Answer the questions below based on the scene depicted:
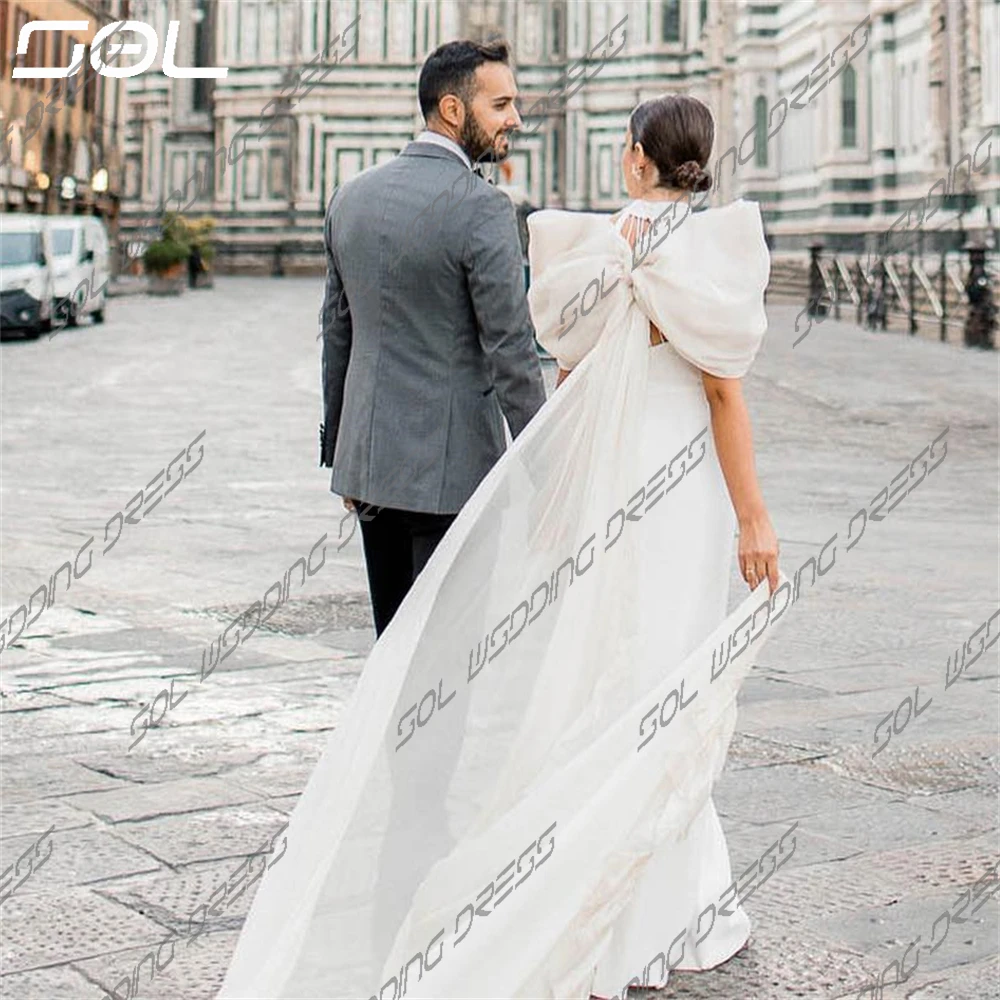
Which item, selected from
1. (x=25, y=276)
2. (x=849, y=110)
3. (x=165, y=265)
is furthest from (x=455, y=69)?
(x=165, y=265)

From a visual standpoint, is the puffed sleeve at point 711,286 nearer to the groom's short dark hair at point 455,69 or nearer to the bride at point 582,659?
the bride at point 582,659

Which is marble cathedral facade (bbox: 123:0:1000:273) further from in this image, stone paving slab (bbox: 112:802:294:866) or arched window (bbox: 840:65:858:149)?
stone paving slab (bbox: 112:802:294:866)

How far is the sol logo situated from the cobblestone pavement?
26729 mm

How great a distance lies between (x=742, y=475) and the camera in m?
3.08

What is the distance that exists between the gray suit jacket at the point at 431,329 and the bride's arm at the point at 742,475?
0.26 m

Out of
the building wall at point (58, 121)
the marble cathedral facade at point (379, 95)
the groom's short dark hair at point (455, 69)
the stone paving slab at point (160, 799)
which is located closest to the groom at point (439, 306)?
the groom's short dark hair at point (455, 69)

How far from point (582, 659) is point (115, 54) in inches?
1740

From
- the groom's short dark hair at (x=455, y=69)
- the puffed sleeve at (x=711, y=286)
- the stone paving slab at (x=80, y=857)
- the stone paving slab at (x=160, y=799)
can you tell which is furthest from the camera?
the stone paving slab at (x=160, y=799)

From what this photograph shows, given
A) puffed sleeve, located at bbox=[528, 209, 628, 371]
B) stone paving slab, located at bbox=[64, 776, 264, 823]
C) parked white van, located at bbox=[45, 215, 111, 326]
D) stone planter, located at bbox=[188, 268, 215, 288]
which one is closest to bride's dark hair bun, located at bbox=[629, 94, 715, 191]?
puffed sleeve, located at bbox=[528, 209, 628, 371]

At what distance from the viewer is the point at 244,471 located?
1036 cm

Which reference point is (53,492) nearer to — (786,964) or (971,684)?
(971,684)

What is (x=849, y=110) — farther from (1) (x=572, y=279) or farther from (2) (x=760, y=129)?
(1) (x=572, y=279)

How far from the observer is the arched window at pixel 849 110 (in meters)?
29.5

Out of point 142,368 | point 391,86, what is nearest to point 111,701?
point 142,368
